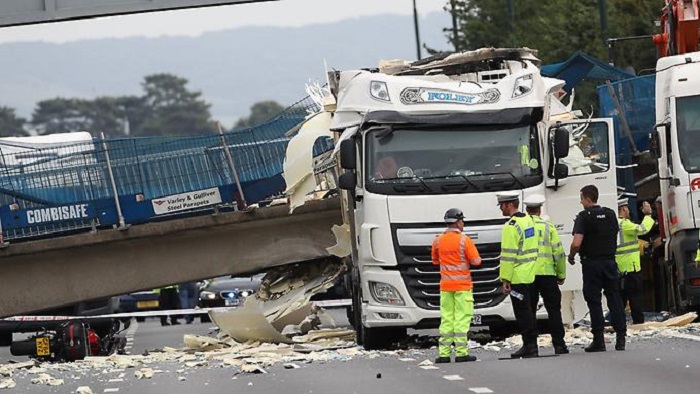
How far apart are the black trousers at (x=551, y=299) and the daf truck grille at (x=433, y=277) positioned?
1.91 metres

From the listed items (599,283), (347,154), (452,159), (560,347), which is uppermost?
(347,154)

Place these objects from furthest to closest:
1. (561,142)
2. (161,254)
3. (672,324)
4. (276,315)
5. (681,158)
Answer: (161,254), (276,315), (681,158), (672,324), (561,142)

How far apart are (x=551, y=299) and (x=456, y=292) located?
994mm

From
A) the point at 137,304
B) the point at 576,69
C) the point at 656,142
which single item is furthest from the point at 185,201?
the point at 137,304

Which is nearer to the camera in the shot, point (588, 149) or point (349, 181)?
point (349, 181)

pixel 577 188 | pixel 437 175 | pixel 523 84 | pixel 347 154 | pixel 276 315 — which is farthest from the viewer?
pixel 276 315

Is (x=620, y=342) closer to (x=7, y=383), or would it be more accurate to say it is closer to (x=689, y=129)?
(x=689, y=129)

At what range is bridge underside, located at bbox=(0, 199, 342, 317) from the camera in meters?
30.2

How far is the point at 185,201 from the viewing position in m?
30.5

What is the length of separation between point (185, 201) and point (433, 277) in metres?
9.21

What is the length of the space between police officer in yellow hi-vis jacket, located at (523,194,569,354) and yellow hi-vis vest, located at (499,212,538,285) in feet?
0.27

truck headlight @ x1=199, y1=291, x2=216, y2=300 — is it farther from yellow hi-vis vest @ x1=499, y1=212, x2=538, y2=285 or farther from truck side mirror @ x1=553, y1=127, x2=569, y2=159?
yellow hi-vis vest @ x1=499, y1=212, x2=538, y2=285

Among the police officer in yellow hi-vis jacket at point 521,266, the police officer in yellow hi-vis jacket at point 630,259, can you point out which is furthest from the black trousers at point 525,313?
the police officer in yellow hi-vis jacket at point 630,259

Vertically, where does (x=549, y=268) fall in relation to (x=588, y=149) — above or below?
below
